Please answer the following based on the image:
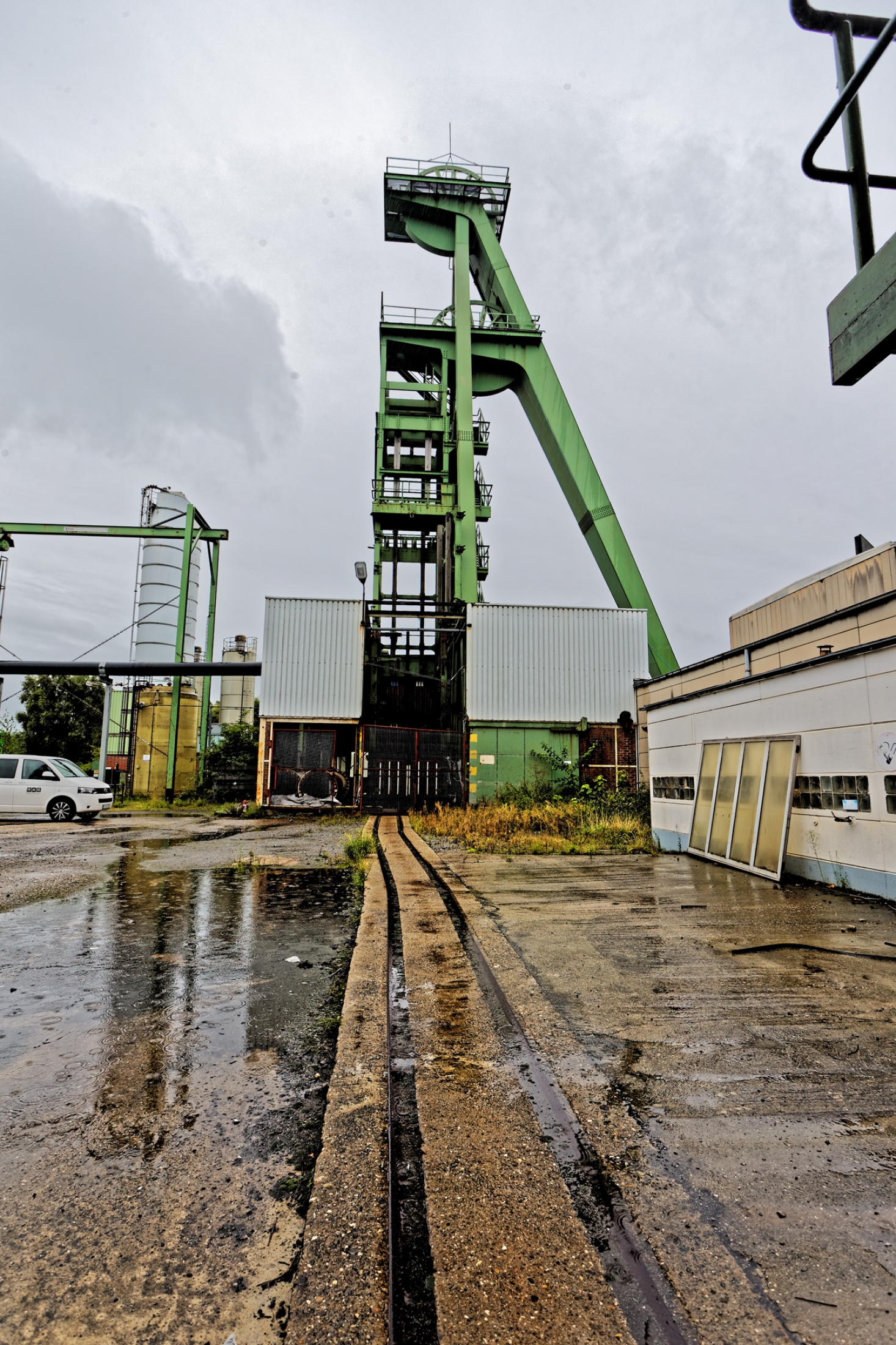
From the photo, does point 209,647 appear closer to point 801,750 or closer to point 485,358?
point 485,358

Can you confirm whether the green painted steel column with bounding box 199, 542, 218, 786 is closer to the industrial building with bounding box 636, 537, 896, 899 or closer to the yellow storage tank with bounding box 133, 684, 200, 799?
the yellow storage tank with bounding box 133, 684, 200, 799

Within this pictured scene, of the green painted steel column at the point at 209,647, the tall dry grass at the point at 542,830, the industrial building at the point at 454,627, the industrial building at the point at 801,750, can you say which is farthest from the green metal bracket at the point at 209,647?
the industrial building at the point at 801,750

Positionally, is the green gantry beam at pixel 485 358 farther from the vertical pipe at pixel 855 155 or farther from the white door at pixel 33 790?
the vertical pipe at pixel 855 155

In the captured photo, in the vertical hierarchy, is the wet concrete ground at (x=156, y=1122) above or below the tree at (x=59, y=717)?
below

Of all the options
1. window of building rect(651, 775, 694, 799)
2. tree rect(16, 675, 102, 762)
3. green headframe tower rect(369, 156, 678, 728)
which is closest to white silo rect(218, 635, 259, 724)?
tree rect(16, 675, 102, 762)

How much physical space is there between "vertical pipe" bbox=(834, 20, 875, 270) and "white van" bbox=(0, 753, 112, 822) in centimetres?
1671

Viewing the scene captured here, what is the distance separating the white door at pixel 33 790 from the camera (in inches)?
599

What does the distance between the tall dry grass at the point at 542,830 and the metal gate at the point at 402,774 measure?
5.99ft

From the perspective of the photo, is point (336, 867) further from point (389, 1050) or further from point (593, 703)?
point (593, 703)

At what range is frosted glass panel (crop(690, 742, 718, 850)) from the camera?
369 inches

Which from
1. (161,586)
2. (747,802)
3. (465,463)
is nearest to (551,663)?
(465,463)

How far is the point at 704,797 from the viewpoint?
9594mm

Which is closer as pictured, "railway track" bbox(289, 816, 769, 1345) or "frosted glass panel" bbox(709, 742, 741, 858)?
"railway track" bbox(289, 816, 769, 1345)

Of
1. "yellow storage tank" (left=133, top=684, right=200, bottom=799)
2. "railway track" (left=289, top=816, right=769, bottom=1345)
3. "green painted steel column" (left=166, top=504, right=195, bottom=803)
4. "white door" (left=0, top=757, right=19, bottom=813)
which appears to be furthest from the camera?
"yellow storage tank" (left=133, top=684, right=200, bottom=799)
